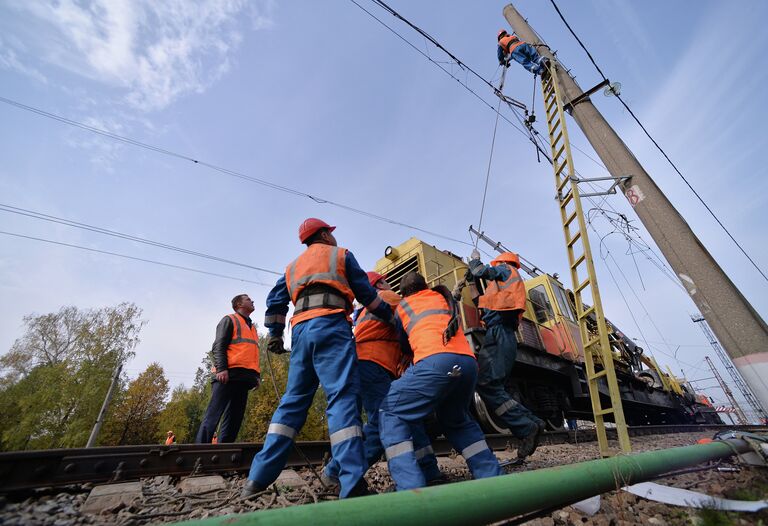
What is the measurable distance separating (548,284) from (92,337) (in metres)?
31.7

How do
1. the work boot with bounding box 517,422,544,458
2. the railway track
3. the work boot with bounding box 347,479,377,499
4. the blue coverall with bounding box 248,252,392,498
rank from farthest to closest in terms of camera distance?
1. the work boot with bounding box 517,422,544,458
2. the railway track
3. the blue coverall with bounding box 248,252,392,498
4. the work boot with bounding box 347,479,377,499

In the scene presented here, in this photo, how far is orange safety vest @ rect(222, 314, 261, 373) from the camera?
402cm

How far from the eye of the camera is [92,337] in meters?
26.2

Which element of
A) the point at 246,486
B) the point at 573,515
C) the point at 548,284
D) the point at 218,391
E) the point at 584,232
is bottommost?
the point at 573,515

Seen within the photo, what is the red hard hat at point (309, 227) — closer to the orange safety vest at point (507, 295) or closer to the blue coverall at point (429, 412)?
the blue coverall at point (429, 412)

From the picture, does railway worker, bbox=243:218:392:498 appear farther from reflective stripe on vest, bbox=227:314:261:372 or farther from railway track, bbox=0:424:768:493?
reflective stripe on vest, bbox=227:314:261:372

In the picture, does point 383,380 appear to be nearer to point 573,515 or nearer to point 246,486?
point 246,486

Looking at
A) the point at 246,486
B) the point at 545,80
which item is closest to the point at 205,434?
the point at 246,486

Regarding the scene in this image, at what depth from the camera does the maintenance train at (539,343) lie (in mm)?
5379

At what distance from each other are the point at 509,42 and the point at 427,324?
5.57 meters

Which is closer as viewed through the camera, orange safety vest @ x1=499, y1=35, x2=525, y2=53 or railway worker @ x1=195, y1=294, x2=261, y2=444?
railway worker @ x1=195, y1=294, x2=261, y2=444

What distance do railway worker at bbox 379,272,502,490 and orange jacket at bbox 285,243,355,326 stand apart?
1.84ft

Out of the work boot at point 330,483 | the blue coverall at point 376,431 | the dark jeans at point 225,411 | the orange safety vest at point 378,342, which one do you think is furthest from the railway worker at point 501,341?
the dark jeans at point 225,411

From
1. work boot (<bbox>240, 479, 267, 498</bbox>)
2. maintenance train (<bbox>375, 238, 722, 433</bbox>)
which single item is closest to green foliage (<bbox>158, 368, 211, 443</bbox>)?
maintenance train (<bbox>375, 238, 722, 433</bbox>)
